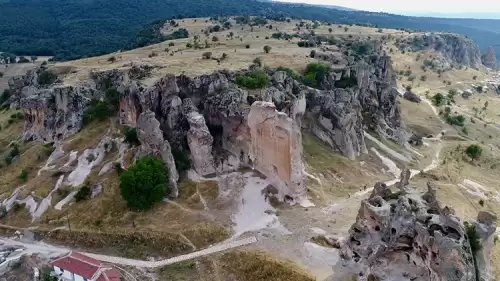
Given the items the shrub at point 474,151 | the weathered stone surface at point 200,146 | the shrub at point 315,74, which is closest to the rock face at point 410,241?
the weathered stone surface at point 200,146

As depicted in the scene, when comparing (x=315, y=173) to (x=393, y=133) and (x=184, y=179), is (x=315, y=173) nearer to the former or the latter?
(x=184, y=179)

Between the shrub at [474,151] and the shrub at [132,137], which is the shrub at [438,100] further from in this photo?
the shrub at [132,137]

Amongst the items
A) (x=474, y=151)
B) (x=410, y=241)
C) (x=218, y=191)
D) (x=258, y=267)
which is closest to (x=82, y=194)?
(x=218, y=191)

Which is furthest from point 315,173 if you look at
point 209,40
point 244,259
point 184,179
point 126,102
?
point 209,40

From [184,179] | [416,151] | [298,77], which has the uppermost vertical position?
[298,77]

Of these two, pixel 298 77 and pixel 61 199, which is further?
pixel 298 77

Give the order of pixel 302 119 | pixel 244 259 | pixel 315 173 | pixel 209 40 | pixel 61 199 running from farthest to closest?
1. pixel 209 40
2. pixel 302 119
3. pixel 315 173
4. pixel 61 199
5. pixel 244 259

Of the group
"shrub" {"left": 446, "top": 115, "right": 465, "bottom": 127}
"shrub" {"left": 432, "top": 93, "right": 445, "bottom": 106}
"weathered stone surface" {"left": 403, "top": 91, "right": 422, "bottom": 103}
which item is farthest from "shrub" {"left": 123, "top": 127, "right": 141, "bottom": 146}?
"shrub" {"left": 432, "top": 93, "right": 445, "bottom": 106}
